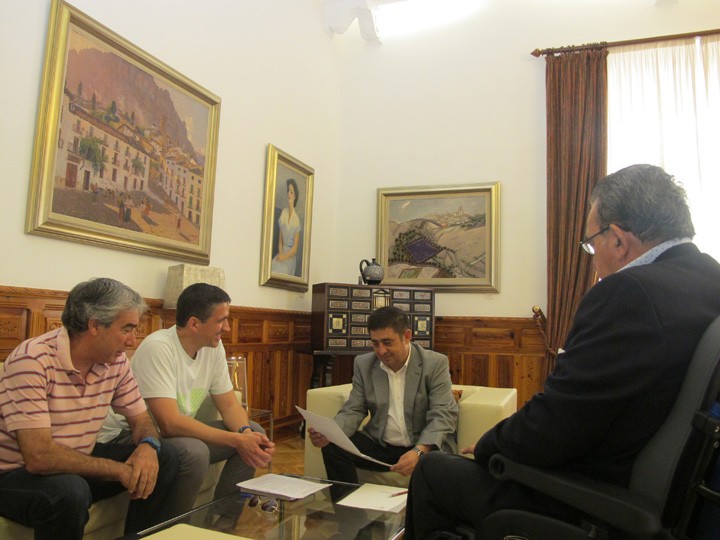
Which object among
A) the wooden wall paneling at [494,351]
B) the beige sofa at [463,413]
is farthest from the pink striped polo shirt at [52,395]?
the wooden wall paneling at [494,351]

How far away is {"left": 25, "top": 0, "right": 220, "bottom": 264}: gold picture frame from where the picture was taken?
3.56 metres

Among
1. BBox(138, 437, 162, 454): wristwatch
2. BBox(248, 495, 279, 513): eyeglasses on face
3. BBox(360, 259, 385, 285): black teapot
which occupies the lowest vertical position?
BBox(248, 495, 279, 513): eyeglasses on face

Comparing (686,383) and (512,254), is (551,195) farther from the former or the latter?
(686,383)

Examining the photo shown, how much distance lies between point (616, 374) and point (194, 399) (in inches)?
93.0

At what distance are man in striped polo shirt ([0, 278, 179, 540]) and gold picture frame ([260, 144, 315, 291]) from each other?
325 cm

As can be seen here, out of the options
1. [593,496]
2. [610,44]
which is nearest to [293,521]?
[593,496]

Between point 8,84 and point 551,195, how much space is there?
5.21 meters

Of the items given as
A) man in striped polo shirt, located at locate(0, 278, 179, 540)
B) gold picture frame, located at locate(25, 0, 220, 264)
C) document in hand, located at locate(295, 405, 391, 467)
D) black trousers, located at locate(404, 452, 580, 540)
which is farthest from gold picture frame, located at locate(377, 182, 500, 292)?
black trousers, located at locate(404, 452, 580, 540)

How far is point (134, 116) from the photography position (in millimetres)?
4219

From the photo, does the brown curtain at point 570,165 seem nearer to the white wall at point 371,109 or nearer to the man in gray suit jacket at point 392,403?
the white wall at point 371,109

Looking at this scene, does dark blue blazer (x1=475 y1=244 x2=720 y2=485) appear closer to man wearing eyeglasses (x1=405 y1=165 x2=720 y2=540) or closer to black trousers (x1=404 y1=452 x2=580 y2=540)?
man wearing eyeglasses (x1=405 y1=165 x2=720 y2=540)

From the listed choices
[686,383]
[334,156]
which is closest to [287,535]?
[686,383]

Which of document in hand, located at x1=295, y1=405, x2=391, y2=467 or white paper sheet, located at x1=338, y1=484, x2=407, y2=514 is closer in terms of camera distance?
white paper sheet, located at x1=338, y1=484, x2=407, y2=514

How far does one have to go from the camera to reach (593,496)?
1.37m
